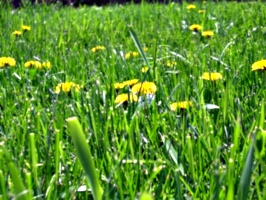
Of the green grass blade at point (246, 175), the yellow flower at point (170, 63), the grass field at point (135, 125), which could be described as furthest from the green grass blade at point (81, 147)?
the yellow flower at point (170, 63)

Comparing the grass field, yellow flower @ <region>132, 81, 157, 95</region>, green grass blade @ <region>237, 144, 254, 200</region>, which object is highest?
green grass blade @ <region>237, 144, 254, 200</region>

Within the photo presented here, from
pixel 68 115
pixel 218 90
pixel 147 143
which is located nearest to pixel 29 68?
pixel 68 115

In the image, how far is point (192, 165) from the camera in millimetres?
764

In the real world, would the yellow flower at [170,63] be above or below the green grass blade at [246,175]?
below

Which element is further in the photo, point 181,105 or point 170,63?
point 170,63

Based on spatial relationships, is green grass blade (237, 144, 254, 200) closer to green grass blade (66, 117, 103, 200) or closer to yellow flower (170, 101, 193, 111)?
green grass blade (66, 117, 103, 200)

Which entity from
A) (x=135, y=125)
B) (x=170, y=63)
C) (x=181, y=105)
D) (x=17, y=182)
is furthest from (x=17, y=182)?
(x=170, y=63)

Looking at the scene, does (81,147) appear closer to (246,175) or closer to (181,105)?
(246,175)

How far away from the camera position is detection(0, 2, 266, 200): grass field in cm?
70

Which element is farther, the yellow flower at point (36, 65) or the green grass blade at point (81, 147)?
the yellow flower at point (36, 65)

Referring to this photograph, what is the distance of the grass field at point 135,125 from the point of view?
70cm

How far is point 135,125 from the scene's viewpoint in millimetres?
974

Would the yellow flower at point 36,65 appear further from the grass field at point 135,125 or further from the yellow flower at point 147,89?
the yellow flower at point 147,89

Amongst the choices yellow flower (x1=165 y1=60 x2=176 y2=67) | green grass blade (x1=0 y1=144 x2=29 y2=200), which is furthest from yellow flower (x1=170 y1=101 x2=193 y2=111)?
green grass blade (x1=0 y1=144 x2=29 y2=200)
